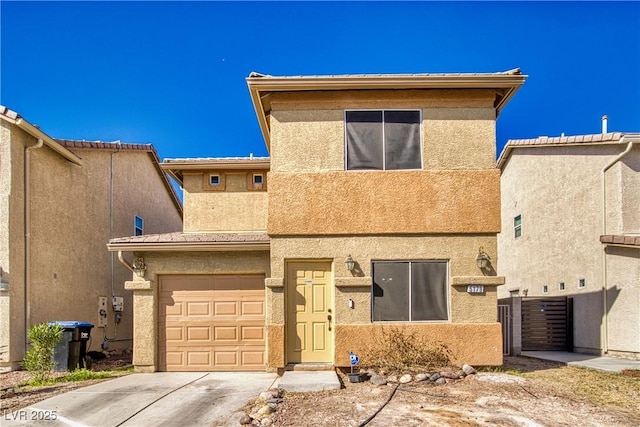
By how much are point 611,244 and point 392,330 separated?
7.17 metres

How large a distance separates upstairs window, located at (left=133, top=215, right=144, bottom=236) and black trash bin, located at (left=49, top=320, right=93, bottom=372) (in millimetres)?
5990

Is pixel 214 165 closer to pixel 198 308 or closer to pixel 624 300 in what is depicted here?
pixel 198 308

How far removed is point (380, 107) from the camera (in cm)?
1020

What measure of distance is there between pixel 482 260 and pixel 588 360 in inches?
195

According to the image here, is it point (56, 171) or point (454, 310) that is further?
point (56, 171)

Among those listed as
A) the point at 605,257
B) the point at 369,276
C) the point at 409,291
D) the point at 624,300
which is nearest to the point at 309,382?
the point at 369,276

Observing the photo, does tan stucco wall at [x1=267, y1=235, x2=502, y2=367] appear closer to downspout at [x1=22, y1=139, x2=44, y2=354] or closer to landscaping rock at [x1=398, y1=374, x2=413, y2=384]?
landscaping rock at [x1=398, y1=374, x2=413, y2=384]

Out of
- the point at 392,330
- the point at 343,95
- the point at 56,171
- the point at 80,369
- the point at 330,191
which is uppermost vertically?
the point at 343,95

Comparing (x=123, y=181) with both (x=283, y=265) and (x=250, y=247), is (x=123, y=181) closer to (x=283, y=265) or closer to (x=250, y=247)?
(x=250, y=247)

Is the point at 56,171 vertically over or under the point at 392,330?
over

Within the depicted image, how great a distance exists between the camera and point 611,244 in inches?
505

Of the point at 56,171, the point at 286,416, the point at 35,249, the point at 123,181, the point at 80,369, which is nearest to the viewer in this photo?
the point at 286,416

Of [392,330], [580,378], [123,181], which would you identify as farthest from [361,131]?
[123,181]

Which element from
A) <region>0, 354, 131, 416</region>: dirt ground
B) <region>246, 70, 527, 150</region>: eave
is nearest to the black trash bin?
<region>0, 354, 131, 416</region>: dirt ground
